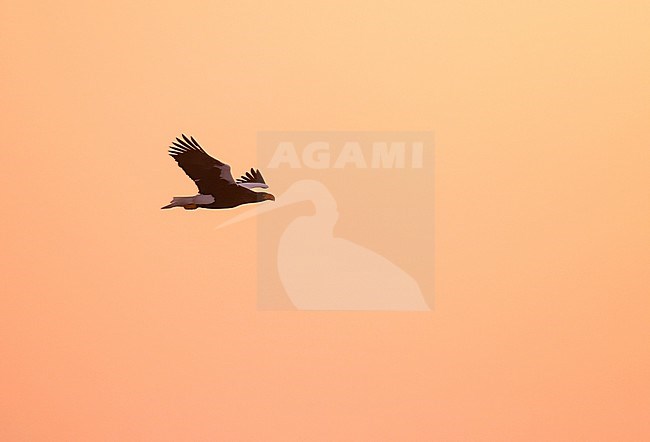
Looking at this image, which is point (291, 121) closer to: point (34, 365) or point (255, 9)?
point (255, 9)

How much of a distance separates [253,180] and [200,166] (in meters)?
0.17

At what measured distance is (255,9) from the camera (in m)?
1.67

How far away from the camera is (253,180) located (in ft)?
5.57

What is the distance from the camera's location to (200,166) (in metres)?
1.69

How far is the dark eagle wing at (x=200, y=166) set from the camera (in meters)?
1.69

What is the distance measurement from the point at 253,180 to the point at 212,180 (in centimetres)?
13

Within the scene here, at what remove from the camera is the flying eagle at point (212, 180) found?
1.69 metres

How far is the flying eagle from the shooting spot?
1688 millimetres

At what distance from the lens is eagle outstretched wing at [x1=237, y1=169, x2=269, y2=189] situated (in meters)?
1.69

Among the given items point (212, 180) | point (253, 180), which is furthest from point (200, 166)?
point (253, 180)

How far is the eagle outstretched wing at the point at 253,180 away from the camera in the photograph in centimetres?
169

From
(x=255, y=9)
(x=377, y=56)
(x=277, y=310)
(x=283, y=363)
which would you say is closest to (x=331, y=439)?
(x=283, y=363)

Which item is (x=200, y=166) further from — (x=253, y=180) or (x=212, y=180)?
(x=253, y=180)

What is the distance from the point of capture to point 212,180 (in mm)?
1694
